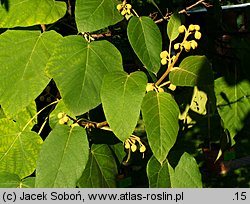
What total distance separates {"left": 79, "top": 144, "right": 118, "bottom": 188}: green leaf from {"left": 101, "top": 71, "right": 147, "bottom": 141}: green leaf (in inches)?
8.1

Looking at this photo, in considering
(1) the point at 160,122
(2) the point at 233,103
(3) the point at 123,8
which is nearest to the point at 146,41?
(3) the point at 123,8

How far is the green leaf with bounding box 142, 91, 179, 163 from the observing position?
0.88 metres

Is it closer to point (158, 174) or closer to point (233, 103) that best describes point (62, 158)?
point (158, 174)

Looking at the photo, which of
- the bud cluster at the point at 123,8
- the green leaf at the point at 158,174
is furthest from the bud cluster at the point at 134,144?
the bud cluster at the point at 123,8

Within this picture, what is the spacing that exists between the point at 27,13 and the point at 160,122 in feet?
1.24

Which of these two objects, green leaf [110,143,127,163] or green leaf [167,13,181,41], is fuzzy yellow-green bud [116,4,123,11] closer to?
green leaf [167,13,181,41]

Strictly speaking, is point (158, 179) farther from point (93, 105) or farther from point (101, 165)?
point (93, 105)

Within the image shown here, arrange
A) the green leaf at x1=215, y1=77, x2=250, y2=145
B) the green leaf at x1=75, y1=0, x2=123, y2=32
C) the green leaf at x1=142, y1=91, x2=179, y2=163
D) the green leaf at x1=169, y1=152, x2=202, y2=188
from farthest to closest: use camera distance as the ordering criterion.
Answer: the green leaf at x1=215, y1=77, x2=250, y2=145 < the green leaf at x1=169, y1=152, x2=202, y2=188 < the green leaf at x1=75, y1=0, x2=123, y2=32 < the green leaf at x1=142, y1=91, x2=179, y2=163

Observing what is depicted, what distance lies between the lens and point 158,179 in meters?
1.07

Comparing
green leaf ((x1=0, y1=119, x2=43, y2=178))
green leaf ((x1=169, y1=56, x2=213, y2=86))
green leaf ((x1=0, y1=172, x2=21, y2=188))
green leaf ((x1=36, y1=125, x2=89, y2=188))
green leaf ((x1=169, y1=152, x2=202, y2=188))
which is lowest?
green leaf ((x1=169, y1=152, x2=202, y2=188))

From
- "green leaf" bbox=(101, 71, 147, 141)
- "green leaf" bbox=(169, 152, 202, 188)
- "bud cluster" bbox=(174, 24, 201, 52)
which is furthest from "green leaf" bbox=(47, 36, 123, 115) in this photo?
"green leaf" bbox=(169, 152, 202, 188)

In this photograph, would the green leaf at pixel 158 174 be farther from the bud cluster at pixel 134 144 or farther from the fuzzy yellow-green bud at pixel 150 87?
the fuzzy yellow-green bud at pixel 150 87

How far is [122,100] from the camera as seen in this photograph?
91cm

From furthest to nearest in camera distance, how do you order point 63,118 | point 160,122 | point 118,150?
1. point 118,150
2. point 63,118
3. point 160,122
